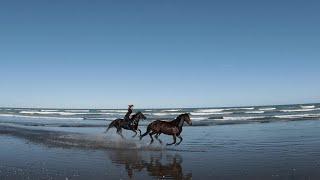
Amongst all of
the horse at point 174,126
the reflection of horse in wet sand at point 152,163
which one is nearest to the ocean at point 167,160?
the reflection of horse in wet sand at point 152,163

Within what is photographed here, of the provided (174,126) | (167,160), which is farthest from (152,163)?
(174,126)

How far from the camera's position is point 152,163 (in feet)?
49.8

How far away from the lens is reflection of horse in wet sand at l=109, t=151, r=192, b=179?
12.8 m

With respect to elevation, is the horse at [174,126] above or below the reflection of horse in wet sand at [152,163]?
above

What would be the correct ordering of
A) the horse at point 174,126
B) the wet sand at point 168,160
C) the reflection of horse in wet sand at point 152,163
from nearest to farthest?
the wet sand at point 168,160 → the reflection of horse in wet sand at point 152,163 → the horse at point 174,126

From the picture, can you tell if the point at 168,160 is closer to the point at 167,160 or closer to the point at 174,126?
the point at 167,160

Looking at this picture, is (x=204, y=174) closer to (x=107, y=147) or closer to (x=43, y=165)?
(x=43, y=165)

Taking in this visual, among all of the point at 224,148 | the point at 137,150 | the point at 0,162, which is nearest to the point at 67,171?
the point at 0,162

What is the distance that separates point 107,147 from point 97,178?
8688 millimetres

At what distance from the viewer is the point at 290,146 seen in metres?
18.5

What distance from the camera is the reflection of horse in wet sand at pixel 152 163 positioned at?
12807 millimetres

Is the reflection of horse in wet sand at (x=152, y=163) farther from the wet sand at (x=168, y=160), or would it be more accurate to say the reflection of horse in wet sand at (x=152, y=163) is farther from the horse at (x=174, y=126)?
the horse at (x=174, y=126)

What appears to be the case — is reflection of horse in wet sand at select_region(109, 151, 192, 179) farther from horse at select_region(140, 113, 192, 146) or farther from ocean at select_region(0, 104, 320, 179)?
horse at select_region(140, 113, 192, 146)

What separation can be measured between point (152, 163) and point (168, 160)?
83 centimetres
